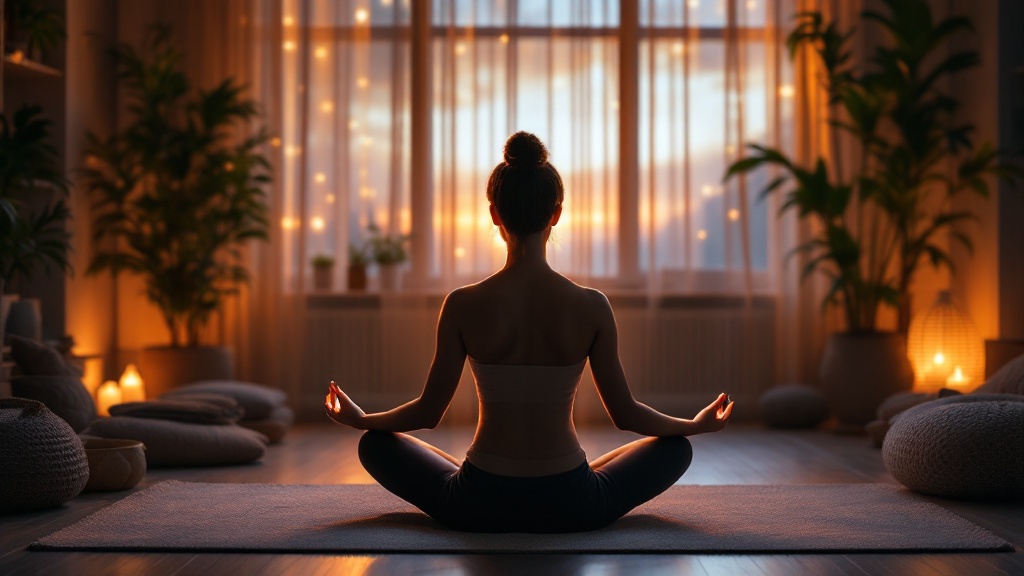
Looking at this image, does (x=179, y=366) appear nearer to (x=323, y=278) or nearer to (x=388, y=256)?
(x=323, y=278)

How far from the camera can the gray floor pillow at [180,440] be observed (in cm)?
404

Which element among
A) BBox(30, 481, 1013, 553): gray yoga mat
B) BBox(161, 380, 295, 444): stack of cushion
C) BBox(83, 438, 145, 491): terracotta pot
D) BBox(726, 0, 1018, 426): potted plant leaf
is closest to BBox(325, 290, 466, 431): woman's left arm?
BBox(30, 481, 1013, 553): gray yoga mat

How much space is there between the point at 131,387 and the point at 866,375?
3372 mm

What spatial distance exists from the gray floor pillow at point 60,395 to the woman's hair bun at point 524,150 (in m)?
2.30

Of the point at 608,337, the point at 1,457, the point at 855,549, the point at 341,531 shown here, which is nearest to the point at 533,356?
the point at 608,337

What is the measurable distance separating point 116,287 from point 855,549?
4.73m

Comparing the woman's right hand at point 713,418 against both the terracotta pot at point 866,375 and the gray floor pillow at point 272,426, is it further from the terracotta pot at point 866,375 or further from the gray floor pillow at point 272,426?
the terracotta pot at point 866,375

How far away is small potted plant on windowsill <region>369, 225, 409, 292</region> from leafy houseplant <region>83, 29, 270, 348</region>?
0.61 metres

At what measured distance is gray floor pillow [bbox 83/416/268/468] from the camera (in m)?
4.04

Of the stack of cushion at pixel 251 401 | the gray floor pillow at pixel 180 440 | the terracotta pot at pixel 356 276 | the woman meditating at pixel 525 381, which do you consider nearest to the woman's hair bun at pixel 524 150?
the woman meditating at pixel 525 381

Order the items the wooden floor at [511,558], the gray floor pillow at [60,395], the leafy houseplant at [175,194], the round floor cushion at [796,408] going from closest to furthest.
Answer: the wooden floor at [511,558] < the gray floor pillow at [60,395] < the round floor cushion at [796,408] < the leafy houseplant at [175,194]

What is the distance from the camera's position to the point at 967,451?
3.19 meters

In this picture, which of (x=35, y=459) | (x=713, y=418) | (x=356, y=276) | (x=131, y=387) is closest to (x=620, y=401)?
(x=713, y=418)

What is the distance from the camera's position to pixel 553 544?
2555 millimetres
